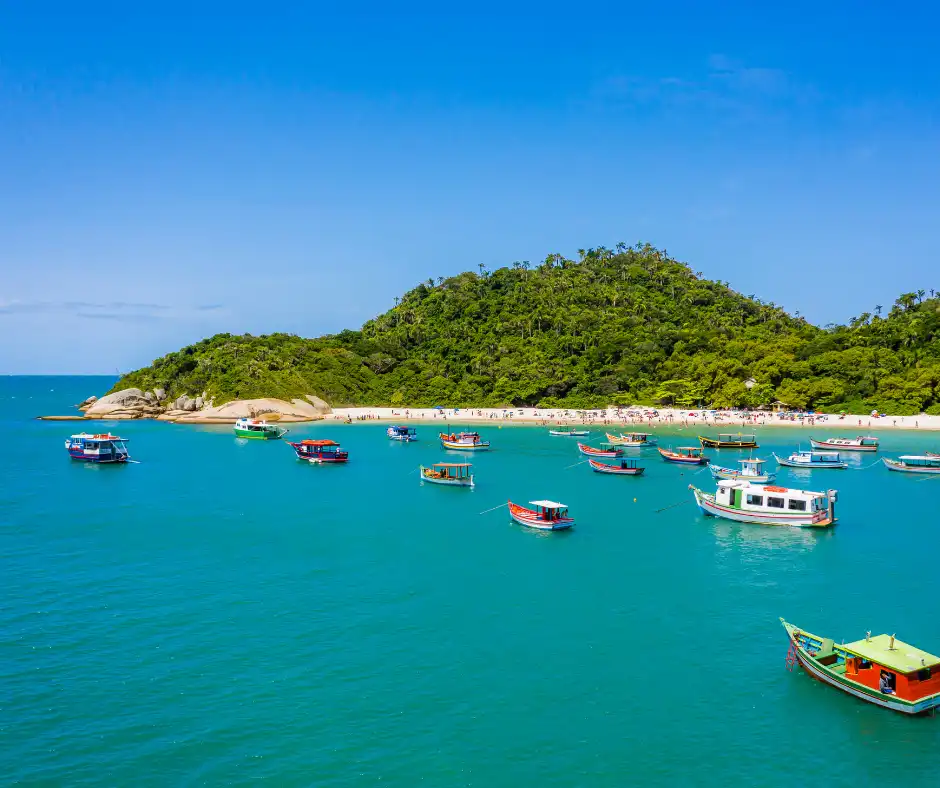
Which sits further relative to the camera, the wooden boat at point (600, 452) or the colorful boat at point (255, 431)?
the colorful boat at point (255, 431)

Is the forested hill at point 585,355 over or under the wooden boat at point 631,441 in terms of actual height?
over

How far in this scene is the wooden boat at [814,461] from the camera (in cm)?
7619

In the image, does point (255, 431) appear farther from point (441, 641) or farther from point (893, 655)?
point (893, 655)

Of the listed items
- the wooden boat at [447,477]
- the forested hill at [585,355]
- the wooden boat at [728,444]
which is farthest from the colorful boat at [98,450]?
the wooden boat at [728,444]

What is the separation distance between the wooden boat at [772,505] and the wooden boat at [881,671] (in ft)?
80.4

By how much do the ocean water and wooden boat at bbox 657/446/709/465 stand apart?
21.0 m

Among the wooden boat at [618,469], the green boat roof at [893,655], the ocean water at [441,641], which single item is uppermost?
the wooden boat at [618,469]

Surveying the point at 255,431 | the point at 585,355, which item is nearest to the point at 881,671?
the point at 255,431

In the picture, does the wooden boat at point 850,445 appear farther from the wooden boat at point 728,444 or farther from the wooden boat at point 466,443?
the wooden boat at point 466,443

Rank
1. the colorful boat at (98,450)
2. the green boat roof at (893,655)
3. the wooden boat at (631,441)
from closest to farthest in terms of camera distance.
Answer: the green boat roof at (893,655) < the colorful boat at (98,450) < the wooden boat at (631,441)

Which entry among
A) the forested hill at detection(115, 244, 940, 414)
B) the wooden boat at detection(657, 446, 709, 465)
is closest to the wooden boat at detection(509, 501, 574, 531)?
the wooden boat at detection(657, 446, 709, 465)

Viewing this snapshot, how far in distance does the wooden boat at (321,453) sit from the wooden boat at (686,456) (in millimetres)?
37908

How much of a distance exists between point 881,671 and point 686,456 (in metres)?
56.9

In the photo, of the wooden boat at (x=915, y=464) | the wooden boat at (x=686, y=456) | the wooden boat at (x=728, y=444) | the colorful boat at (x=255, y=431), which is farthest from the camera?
the colorful boat at (x=255, y=431)
